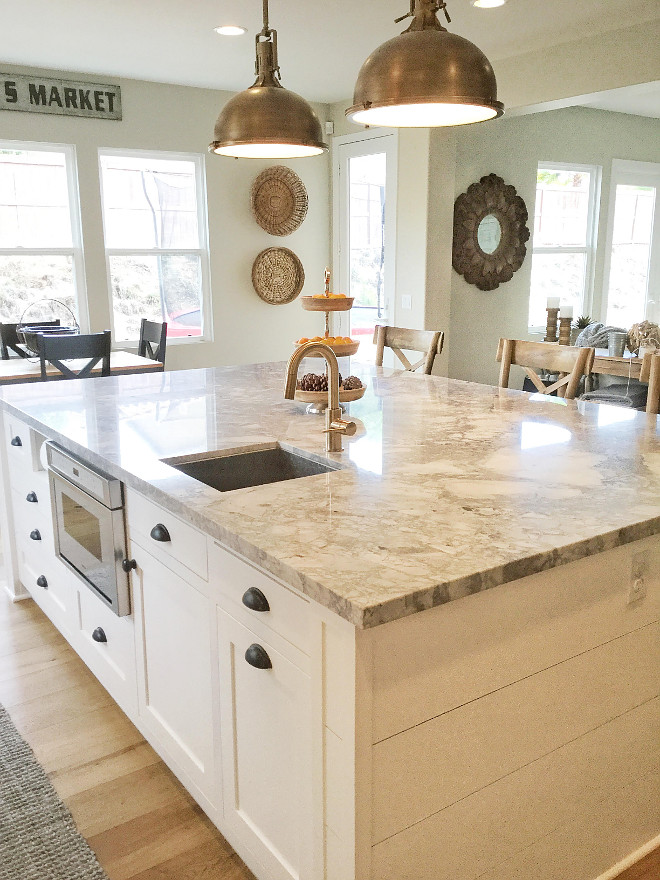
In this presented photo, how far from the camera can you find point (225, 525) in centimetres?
147

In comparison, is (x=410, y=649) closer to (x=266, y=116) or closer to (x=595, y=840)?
(x=595, y=840)

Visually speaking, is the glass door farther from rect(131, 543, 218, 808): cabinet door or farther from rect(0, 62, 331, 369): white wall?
rect(131, 543, 218, 808): cabinet door

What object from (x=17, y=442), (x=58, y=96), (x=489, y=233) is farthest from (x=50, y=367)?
(x=489, y=233)

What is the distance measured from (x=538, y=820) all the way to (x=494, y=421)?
3.97ft

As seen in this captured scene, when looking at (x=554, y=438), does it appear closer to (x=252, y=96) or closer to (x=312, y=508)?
(x=312, y=508)

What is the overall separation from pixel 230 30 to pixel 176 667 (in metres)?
3.71

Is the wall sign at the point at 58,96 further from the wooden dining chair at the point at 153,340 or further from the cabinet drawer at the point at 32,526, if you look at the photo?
the cabinet drawer at the point at 32,526

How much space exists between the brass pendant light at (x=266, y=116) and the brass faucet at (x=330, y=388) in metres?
0.75

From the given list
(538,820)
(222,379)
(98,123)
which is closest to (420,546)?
(538,820)

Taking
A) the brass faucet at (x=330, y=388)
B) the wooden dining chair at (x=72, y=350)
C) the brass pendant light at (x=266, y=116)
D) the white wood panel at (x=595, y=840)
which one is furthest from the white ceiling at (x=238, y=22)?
the white wood panel at (x=595, y=840)

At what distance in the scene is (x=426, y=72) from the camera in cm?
171

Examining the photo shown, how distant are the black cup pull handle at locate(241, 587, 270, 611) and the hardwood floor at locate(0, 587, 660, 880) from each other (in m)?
0.77

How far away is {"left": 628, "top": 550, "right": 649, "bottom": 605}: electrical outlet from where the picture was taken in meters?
1.53

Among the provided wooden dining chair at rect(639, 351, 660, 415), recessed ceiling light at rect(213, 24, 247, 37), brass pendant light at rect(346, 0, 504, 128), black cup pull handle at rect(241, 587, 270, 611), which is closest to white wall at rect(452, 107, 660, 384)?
recessed ceiling light at rect(213, 24, 247, 37)
